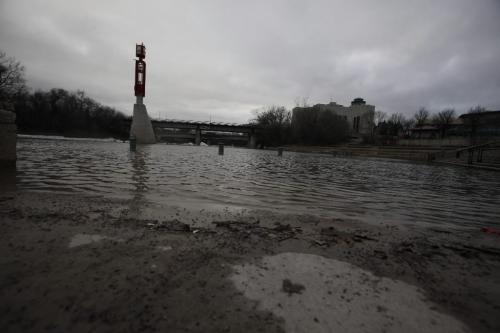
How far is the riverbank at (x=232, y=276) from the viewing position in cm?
148

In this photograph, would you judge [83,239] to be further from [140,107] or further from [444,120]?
[444,120]

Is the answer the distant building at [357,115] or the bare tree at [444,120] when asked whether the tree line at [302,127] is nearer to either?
the distant building at [357,115]

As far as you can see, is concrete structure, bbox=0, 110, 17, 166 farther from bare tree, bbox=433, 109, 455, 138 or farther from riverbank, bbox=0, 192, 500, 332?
bare tree, bbox=433, 109, 455, 138

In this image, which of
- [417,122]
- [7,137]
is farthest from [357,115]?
[7,137]

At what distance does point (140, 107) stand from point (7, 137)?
49158mm

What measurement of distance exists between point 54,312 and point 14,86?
4596 cm

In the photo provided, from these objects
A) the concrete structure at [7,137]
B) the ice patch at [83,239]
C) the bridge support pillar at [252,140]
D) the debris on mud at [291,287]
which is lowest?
the debris on mud at [291,287]

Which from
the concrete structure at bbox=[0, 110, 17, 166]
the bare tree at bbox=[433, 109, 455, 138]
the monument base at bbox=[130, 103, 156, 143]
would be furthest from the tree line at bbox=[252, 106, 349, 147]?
the concrete structure at bbox=[0, 110, 17, 166]

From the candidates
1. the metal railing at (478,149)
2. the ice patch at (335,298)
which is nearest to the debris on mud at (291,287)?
the ice patch at (335,298)

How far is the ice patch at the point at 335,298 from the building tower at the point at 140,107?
53962 millimetres

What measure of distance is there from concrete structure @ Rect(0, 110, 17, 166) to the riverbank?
6110 millimetres

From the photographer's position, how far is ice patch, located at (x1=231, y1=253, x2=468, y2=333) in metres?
1.50

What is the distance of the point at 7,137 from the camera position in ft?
25.0

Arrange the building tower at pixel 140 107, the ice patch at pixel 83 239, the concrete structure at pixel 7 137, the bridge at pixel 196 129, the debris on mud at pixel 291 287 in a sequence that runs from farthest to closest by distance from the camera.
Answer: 1. the bridge at pixel 196 129
2. the building tower at pixel 140 107
3. the concrete structure at pixel 7 137
4. the ice patch at pixel 83 239
5. the debris on mud at pixel 291 287
